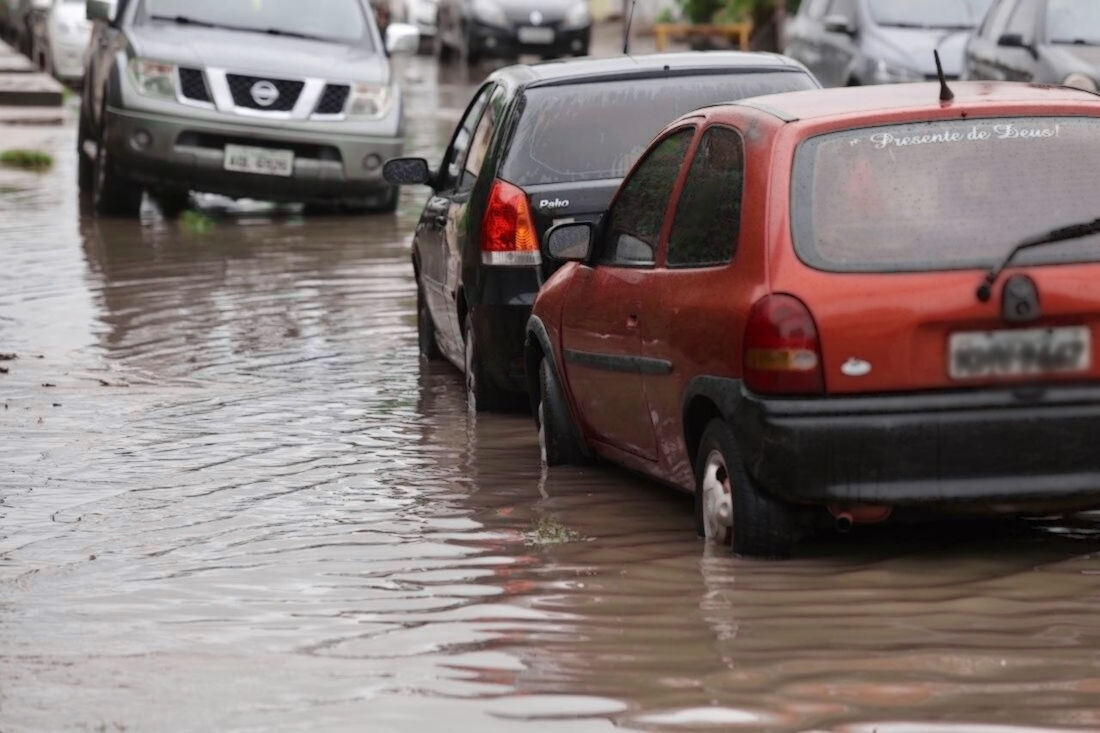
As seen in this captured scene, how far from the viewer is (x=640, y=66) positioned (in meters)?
10.9

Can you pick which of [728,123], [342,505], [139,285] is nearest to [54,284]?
[139,285]

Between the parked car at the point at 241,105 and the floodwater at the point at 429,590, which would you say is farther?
the parked car at the point at 241,105

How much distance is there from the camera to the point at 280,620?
22.1 ft

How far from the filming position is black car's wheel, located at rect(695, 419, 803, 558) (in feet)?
23.8

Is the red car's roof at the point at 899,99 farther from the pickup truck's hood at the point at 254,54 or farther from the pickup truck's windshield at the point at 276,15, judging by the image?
the pickup truck's windshield at the point at 276,15

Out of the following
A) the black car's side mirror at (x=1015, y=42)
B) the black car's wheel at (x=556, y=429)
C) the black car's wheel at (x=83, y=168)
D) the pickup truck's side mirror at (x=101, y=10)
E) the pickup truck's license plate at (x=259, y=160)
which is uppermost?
the black car's side mirror at (x=1015, y=42)

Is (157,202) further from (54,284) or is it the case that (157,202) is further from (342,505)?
(342,505)

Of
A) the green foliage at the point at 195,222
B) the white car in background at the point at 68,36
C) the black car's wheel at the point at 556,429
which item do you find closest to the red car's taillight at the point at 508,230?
the black car's wheel at the point at 556,429

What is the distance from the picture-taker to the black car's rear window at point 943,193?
23.3 feet

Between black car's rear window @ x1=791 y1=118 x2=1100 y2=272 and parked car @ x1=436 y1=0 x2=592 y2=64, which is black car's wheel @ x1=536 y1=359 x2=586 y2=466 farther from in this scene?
parked car @ x1=436 y1=0 x2=592 y2=64

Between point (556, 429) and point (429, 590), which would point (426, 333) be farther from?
point (429, 590)

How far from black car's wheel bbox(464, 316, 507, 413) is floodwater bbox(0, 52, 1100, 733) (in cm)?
10

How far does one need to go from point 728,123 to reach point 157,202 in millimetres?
14718

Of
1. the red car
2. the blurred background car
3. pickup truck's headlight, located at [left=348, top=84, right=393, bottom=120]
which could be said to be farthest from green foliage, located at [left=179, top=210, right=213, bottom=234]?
the blurred background car
